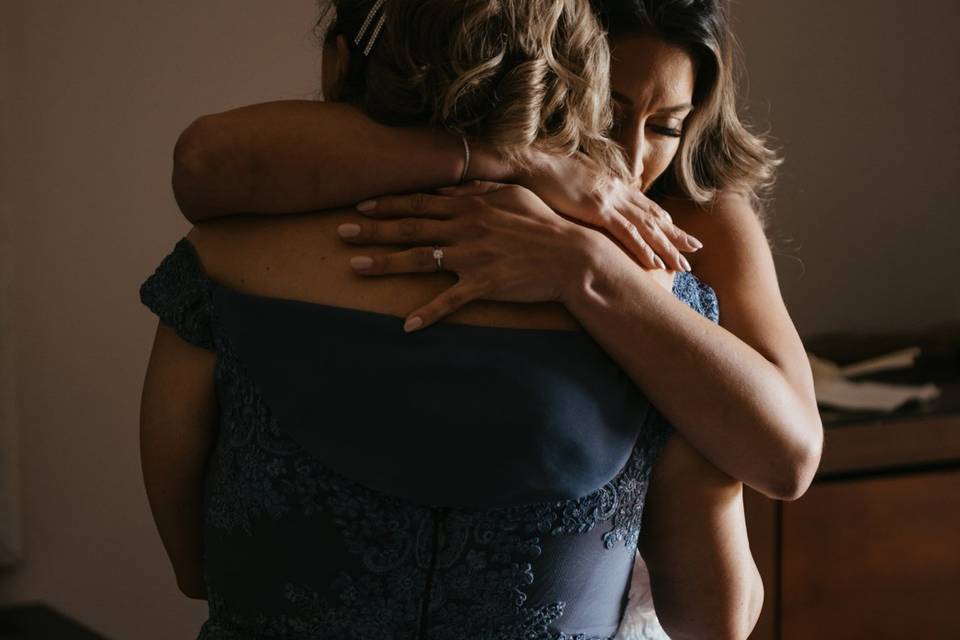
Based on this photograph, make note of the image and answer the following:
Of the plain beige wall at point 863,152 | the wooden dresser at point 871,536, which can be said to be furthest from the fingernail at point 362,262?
the plain beige wall at point 863,152

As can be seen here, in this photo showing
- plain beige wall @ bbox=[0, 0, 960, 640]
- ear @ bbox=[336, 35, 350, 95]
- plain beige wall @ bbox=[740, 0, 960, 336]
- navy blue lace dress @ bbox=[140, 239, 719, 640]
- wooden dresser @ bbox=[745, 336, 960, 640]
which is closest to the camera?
navy blue lace dress @ bbox=[140, 239, 719, 640]

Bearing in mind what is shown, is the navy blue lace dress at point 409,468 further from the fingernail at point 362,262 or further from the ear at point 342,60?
the ear at point 342,60

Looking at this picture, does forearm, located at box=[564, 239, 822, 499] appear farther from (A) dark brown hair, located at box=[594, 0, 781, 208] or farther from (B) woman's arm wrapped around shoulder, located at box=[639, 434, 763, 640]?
(A) dark brown hair, located at box=[594, 0, 781, 208]

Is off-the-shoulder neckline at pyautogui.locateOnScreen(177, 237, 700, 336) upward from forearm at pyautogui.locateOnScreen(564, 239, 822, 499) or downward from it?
upward

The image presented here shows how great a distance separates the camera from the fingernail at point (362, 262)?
3.28 ft

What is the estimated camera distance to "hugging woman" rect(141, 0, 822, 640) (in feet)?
3.25

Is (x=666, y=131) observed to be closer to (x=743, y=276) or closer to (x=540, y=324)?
(x=743, y=276)

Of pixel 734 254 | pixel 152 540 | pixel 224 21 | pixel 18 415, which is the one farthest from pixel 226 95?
pixel 734 254

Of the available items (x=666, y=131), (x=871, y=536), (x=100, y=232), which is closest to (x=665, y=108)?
(x=666, y=131)

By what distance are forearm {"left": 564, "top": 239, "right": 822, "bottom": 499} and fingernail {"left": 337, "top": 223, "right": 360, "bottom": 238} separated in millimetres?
202

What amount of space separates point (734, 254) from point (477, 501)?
0.54m

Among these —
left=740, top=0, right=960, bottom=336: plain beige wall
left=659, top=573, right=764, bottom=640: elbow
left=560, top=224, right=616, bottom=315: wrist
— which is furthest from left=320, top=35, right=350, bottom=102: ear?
left=740, top=0, right=960, bottom=336: plain beige wall

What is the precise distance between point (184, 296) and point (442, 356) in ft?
0.90

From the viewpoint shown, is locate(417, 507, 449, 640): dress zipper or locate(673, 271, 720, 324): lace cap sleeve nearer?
locate(417, 507, 449, 640): dress zipper
